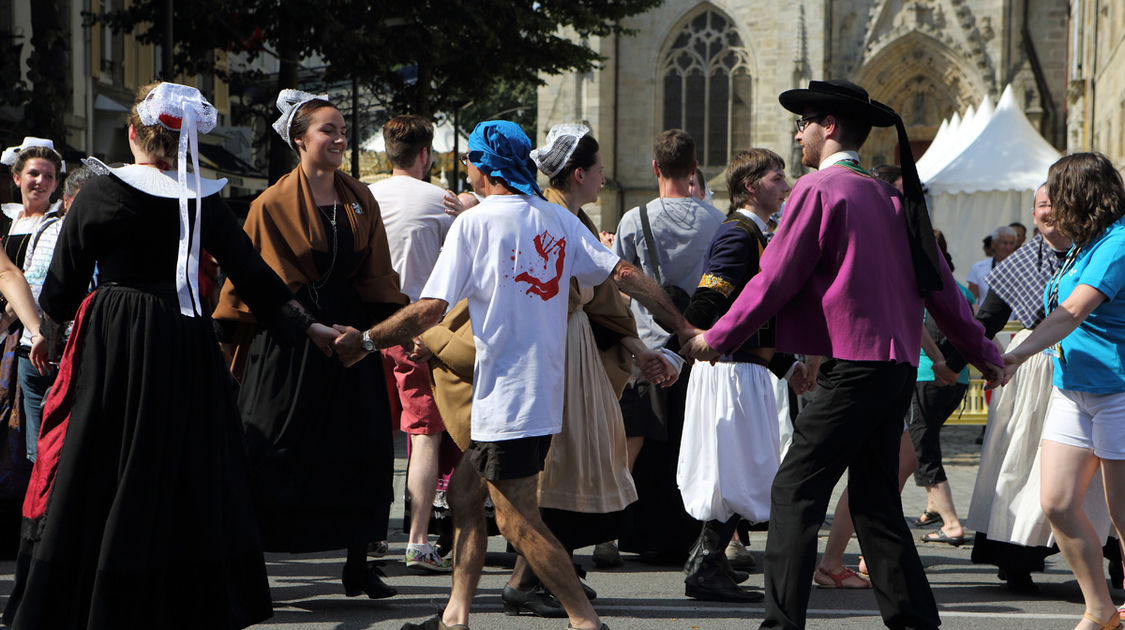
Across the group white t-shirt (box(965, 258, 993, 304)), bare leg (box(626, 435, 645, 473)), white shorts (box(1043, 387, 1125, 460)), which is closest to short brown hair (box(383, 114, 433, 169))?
bare leg (box(626, 435, 645, 473))

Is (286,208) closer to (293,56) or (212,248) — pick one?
(212,248)

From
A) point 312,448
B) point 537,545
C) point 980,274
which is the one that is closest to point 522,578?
point 537,545

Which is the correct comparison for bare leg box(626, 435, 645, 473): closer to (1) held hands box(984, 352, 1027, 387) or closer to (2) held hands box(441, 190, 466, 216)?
(2) held hands box(441, 190, 466, 216)

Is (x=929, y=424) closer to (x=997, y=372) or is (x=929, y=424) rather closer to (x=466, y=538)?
(x=997, y=372)

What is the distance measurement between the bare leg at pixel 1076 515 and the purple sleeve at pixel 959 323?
1.65 feet

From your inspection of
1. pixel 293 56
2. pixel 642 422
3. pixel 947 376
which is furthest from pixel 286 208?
pixel 293 56

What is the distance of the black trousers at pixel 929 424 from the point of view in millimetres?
7973

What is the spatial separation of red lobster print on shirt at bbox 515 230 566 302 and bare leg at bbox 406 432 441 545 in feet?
6.50

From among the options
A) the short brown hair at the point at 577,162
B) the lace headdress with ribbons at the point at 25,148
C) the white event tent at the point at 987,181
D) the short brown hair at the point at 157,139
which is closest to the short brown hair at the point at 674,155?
the short brown hair at the point at 577,162

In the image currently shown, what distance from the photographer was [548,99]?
136 ft

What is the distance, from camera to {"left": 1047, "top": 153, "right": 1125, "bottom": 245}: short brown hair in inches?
205

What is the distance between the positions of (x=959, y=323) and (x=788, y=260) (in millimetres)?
721

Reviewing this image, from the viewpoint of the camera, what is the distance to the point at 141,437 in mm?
4262

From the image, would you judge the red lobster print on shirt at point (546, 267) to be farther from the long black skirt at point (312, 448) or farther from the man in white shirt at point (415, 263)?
the man in white shirt at point (415, 263)
